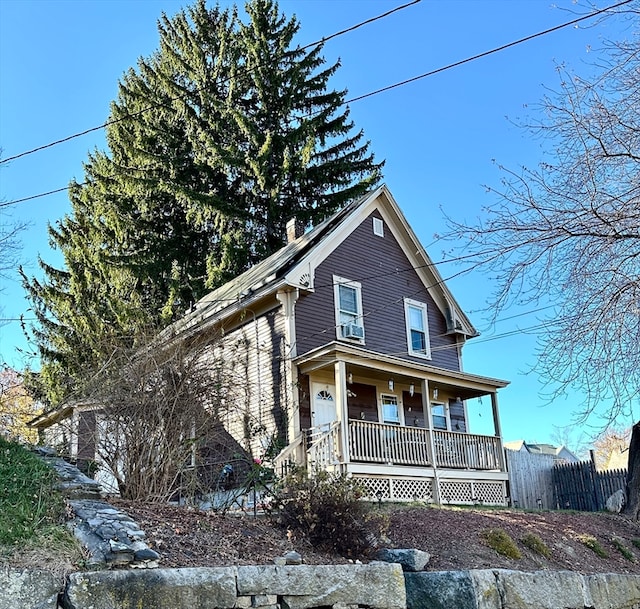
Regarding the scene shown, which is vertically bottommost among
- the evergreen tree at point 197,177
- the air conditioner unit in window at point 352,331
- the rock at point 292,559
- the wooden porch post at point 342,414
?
the rock at point 292,559

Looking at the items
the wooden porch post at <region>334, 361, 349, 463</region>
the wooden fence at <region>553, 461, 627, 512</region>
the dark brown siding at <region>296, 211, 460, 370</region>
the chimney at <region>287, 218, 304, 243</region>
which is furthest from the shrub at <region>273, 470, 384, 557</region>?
the chimney at <region>287, 218, 304, 243</region>

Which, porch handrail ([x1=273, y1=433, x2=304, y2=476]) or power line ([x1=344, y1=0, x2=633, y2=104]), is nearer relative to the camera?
power line ([x1=344, y1=0, x2=633, y2=104])

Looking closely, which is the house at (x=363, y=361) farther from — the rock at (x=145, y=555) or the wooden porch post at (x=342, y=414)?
the rock at (x=145, y=555)

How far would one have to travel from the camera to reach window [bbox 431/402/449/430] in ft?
58.3

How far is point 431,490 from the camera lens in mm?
14062

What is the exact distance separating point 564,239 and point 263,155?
1846 centimetres

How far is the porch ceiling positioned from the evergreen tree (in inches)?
383

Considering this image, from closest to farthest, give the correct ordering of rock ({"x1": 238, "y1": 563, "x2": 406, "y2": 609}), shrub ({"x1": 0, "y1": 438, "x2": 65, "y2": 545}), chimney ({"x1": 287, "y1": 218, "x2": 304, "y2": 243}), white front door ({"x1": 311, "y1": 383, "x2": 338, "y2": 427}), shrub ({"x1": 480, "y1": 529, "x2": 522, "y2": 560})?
shrub ({"x1": 0, "y1": 438, "x2": 65, "y2": 545}) → rock ({"x1": 238, "y1": 563, "x2": 406, "y2": 609}) → shrub ({"x1": 480, "y1": 529, "x2": 522, "y2": 560}) → white front door ({"x1": 311, "y1": 383, "x2": 338, "y2": 427}) → chimney ({"x1": 287, "y1": 218, "x2": 304, "y2": 243})

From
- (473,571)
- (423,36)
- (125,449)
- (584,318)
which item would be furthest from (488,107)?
(125,449)

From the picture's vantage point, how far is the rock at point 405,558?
277 inches

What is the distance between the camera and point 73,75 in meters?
14.1

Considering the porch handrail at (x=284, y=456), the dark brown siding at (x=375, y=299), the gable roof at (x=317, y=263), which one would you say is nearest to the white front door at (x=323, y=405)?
the dark brown siding at (x=375, y=299)

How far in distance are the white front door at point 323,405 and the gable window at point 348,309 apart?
140cm

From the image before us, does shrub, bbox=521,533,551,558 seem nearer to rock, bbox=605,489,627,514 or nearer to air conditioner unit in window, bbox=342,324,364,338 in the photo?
rock, bbox=605,489,627,514
